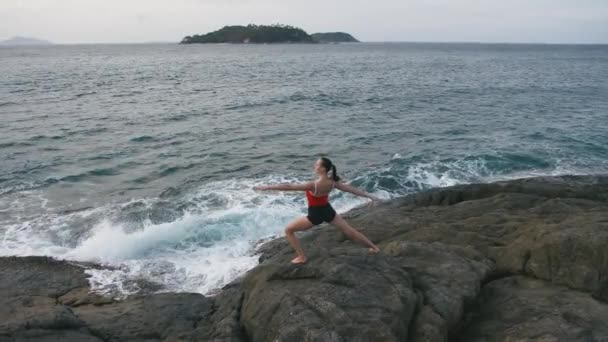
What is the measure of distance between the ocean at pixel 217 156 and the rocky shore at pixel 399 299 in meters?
3.25

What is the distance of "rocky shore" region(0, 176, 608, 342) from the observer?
7.38 m

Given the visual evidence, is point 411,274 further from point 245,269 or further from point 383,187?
point 383,187

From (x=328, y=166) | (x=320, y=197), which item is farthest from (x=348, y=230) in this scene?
(x=328, y=166)

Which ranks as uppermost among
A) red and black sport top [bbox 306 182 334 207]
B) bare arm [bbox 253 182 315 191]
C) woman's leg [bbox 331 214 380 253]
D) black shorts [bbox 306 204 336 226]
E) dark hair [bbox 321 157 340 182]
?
dark hair [bbox 321 157 340 182]

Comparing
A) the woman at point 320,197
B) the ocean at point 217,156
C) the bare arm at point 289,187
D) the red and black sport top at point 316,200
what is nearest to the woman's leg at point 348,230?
the woman at point 320,197

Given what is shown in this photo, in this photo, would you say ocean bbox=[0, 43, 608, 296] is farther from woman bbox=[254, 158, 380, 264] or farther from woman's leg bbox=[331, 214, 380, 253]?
woman's leg bbox=[331, 214, 380, 253]

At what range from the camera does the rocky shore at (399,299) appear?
7.38 meters

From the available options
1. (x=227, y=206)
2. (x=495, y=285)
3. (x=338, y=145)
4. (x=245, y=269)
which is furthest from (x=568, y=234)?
(x=338, y=145)

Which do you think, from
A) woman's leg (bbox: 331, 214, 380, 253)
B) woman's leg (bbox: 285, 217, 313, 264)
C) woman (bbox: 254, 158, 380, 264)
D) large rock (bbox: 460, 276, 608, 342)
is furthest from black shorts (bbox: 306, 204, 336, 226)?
large rock (bbox: 460, 276, 608, 342)

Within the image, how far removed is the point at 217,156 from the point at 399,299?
67.5 feet

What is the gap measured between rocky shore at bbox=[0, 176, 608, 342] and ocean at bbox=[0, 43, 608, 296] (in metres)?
3.25

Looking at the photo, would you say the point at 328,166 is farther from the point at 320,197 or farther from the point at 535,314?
the point at 535,314

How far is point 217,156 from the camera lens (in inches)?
1064

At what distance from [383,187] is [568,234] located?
12.9 meters
